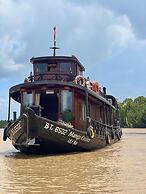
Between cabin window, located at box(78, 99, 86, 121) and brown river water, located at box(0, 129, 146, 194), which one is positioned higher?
cabin window, located at box(78, 99, 86, 121)

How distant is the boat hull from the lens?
39.2 ft

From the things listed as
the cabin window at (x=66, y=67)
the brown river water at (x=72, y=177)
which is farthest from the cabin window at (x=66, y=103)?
the brown river water at (x=72, y=177)

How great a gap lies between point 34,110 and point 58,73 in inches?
87.4

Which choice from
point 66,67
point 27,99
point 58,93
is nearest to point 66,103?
point 58,93

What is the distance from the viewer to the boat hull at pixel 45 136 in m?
12.0

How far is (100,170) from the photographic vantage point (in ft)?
29.5

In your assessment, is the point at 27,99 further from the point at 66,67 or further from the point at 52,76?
the point at 66,67

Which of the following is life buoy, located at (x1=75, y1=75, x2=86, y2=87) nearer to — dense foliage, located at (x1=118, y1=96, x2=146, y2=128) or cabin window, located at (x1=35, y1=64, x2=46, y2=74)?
cabin window, located at (x1=35, y1=64, x2=46, y2=74)

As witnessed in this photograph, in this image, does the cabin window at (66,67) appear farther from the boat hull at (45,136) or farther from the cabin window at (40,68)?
the boat hull at (45,136)

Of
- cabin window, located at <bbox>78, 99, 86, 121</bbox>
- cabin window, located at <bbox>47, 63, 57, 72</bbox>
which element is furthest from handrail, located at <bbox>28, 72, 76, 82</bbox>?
cabin window, located at <bbox>78, 99, 86, 121</bbox>

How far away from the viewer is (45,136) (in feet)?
39.6

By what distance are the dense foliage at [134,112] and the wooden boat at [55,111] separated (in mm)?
55083

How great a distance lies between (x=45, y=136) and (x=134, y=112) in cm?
6009

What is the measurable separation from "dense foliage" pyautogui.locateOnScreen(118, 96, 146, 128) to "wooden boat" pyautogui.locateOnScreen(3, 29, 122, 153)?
55083 mm
